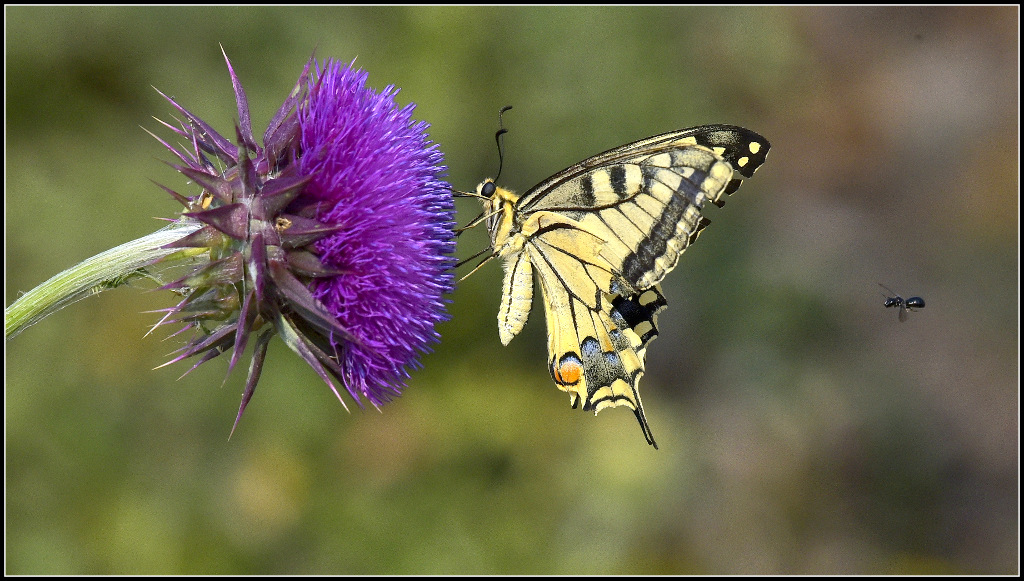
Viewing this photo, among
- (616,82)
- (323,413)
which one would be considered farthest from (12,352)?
(616,82)

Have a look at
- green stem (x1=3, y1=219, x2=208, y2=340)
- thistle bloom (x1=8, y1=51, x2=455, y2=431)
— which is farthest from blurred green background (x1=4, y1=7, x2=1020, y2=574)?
thistle bloom (x1=8, y1=51, x2=455, y2=431)

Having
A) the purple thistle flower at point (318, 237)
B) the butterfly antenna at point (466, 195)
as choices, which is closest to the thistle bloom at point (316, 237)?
the purple thistle flower at point (318, 237)

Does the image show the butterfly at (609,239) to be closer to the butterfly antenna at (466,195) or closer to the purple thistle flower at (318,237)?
the butterfly antenna at (466,195)

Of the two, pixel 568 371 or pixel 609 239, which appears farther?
pixel 568 371

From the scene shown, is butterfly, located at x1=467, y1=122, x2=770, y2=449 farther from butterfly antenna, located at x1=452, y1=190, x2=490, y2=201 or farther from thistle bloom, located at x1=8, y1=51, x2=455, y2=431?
thistle bloom, located at x1=8, y1=51, x2=455, y2=431

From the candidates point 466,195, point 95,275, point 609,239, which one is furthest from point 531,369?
point 95,275

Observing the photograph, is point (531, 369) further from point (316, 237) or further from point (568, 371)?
point (316, 237)
